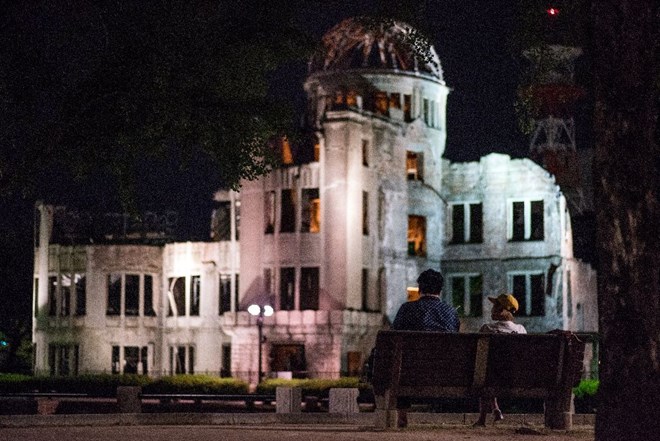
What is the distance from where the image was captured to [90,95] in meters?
24.4

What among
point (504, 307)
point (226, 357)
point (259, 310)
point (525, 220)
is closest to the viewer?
point (504, 307)

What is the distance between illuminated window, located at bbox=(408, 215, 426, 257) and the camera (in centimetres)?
6053

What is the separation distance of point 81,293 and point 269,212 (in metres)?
12.8

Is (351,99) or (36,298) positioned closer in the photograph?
(351,99)

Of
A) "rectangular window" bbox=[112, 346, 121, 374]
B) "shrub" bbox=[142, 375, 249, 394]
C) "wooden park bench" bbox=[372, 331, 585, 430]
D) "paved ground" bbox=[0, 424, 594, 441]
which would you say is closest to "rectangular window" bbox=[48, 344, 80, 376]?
"rectangular window" bbox=[112, 346, 121, 374]

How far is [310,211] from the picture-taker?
5609 centimetres

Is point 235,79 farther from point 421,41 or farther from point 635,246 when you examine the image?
point 635,246

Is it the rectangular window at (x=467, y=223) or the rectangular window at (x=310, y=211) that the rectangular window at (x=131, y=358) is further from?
the rectangular window at (x=467, y=223)

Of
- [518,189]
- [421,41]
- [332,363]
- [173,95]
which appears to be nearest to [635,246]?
[421,41]

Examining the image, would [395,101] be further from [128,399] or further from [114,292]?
[128,399]

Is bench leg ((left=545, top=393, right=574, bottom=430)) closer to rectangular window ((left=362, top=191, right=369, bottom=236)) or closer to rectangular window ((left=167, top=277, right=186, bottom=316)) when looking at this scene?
rectangular window ((left=362, top=191, right=369, bottom=236))

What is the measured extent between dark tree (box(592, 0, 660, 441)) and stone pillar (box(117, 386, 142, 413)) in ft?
45.8

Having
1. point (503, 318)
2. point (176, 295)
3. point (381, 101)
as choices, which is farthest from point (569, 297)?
point (503, 318)

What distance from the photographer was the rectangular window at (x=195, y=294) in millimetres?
62250
